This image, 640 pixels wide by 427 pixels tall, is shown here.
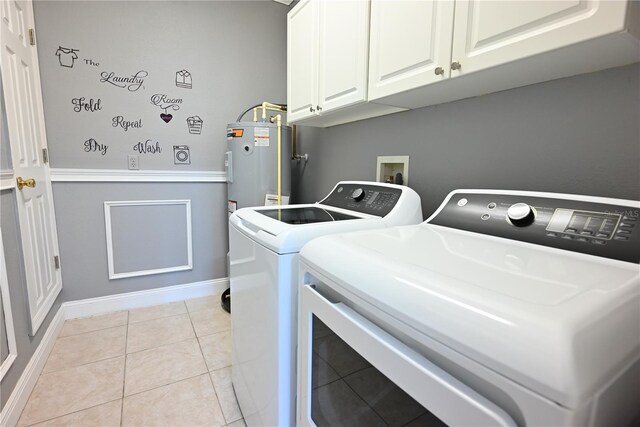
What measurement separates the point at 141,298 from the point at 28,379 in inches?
37.0

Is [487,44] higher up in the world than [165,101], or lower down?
lower down

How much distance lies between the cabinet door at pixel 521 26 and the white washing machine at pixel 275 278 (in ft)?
1.82

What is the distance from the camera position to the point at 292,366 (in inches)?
37.4

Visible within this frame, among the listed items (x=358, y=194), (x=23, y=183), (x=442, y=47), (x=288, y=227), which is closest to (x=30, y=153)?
(x=23, y=183)

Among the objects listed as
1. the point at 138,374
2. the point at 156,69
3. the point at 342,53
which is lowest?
the point at 138,374

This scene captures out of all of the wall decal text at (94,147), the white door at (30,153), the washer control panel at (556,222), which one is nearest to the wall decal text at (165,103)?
the wall decal text at (94,147)

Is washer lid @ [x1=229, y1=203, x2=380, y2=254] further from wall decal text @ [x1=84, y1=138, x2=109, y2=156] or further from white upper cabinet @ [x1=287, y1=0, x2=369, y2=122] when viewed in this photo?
wall decal text @ [x1=84, y1=138, x2=109, y2=156]

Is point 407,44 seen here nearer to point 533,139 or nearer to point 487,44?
point 487,44

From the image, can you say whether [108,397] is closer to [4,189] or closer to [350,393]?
[4,189]

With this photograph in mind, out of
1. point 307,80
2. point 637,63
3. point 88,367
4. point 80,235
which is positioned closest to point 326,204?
point 307,80

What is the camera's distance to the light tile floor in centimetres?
137

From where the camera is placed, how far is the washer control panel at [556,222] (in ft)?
2.23

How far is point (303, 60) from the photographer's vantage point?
180 cm

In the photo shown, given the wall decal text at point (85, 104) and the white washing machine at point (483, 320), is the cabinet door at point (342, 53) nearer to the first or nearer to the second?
the white washing machine at point (483, 320)
